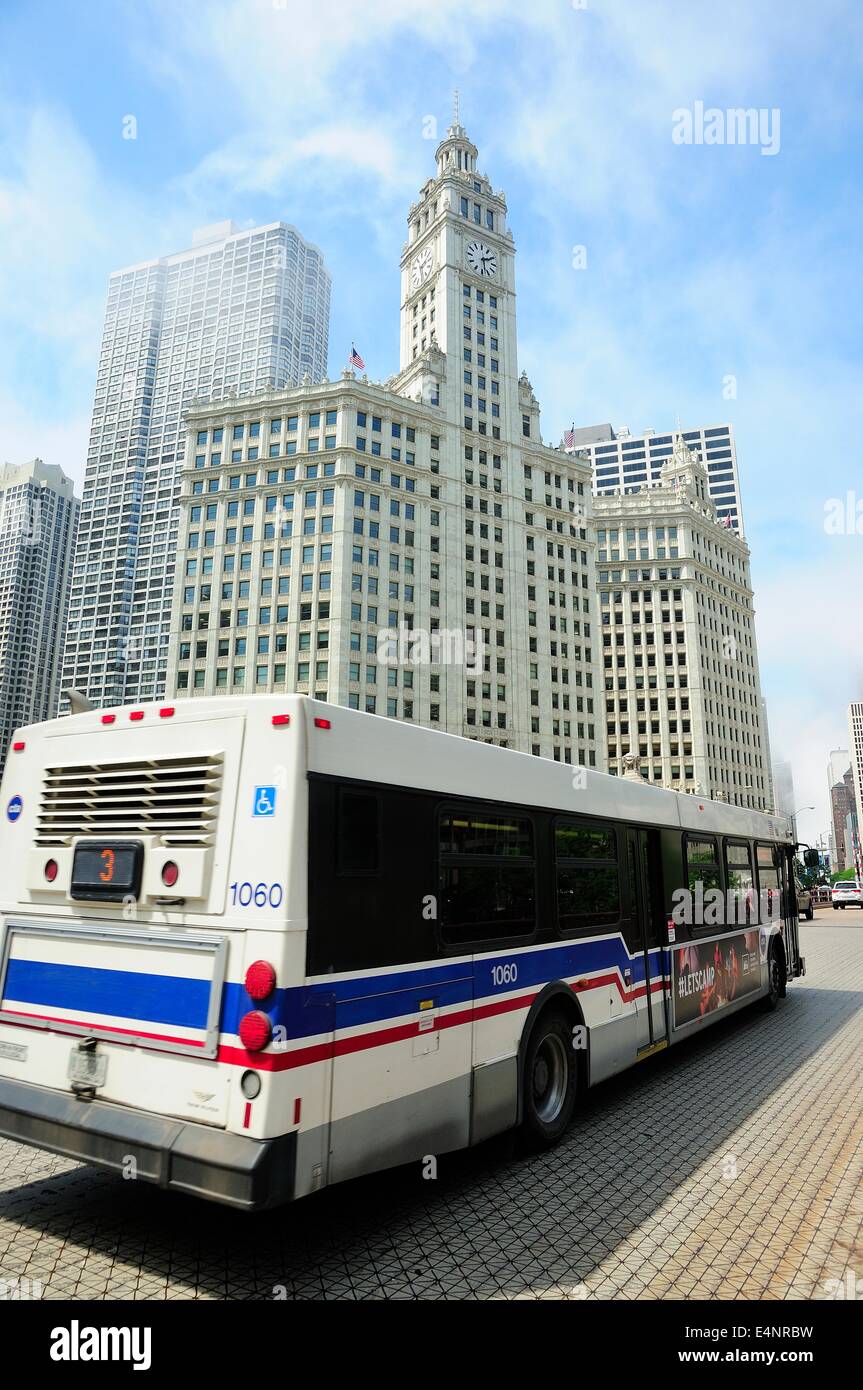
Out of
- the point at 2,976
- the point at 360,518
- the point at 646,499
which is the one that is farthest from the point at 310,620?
the point at 2,976

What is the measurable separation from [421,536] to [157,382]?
10997 cm

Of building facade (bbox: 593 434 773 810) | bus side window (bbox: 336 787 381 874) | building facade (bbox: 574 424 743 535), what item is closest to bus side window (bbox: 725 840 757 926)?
bus side window (bbox: 336 787 381 874)

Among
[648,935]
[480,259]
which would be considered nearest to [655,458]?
[480,259]

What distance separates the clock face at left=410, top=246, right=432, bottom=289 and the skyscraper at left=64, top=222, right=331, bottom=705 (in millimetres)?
58393

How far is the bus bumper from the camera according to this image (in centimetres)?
373

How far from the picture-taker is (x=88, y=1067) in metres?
4.51

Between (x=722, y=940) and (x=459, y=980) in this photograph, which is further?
(x=722, y=940)

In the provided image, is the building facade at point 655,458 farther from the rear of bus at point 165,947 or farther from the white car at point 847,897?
the rear of bus at point 165,947

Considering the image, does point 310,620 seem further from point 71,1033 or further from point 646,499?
point 71,1033

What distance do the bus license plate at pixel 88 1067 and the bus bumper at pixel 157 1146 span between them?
0.12 meters

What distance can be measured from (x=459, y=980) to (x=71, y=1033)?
244 centimetres

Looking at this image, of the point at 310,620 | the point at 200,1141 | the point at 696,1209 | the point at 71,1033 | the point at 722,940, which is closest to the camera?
the point at 200,1141

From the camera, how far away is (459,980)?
5.33m

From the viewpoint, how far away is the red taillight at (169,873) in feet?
14.5
